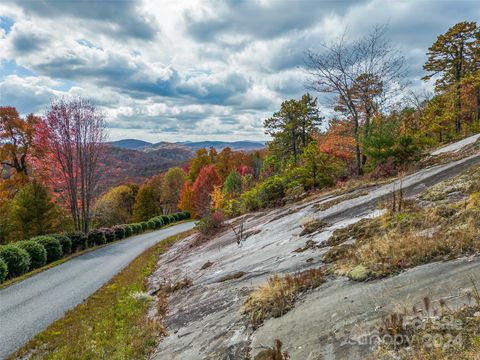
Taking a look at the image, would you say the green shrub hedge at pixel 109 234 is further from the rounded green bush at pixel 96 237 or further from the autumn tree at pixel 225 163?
the autumn tree at pixel 225 163

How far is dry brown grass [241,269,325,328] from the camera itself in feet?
16.1

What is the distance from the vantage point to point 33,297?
477 inches

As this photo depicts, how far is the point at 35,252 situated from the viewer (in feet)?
56.9

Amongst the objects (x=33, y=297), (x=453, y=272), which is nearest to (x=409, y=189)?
(x=453, y=272)

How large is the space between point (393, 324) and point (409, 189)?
6289 mm

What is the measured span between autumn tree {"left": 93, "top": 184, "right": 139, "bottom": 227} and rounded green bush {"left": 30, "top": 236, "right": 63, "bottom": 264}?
2990 centimetres

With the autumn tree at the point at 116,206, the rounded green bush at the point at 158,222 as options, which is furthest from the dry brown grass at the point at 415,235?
the autumn tree at the point at 116,206

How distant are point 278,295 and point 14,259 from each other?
49.1ft

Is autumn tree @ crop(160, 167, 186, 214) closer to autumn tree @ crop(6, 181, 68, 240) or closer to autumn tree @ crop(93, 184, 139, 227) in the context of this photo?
autumn tree @ crop(93, 184, 139, 227)

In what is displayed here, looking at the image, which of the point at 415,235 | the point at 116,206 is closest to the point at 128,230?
the point at 116,206

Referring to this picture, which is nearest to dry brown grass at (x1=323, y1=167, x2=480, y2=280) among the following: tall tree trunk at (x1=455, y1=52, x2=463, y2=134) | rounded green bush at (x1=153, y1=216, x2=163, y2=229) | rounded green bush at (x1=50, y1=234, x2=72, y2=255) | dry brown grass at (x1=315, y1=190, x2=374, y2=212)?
dry brown grass at (x1=315, y1=190, x2=374, y2=212)

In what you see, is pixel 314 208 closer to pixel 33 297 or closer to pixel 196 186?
pixel 33 297

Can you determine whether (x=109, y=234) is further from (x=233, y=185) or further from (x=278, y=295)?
(x=278, y=295)

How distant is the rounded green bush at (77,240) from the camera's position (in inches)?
925
